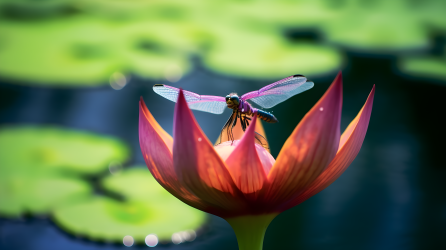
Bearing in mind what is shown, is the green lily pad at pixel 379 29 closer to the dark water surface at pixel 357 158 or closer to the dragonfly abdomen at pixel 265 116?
the dark water surface at pixel 357 158

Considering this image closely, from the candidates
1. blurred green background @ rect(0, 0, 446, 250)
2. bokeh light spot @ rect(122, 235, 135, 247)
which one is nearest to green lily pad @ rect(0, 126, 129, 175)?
blurred green background @ rect(0, 0, 446, 250)

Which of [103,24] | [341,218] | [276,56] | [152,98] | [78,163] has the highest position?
[103,24]

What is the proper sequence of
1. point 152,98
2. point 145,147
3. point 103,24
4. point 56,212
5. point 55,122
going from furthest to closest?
point 103,24 → point 152,98 → point 55,122 → point 56,212 → point 145,147

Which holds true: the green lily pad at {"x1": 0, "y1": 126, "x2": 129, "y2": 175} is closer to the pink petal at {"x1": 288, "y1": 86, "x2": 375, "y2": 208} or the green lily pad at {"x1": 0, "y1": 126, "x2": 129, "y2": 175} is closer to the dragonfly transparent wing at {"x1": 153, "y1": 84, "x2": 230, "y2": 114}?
the dragonfly transparent wing at {"x1": 153, "y1": 84, "x2": 230, "y2": 114}

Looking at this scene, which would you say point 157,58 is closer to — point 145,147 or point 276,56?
point 276,56

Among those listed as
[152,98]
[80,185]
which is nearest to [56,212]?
[80,185]

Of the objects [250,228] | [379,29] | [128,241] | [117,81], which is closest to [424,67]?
[379,29]

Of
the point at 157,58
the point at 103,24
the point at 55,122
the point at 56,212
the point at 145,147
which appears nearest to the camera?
the point at 145,147

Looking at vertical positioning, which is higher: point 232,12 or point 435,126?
point 232,12
